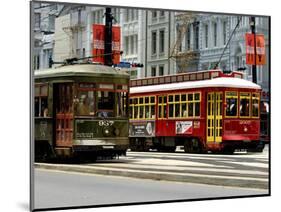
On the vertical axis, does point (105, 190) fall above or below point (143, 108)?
below

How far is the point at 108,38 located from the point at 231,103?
2870 millimetres

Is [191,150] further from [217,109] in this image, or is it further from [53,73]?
[53,73]

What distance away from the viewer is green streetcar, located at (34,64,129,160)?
13.5 meters

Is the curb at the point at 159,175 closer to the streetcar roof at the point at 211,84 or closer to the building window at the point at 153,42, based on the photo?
the streetcar roof at the point at 211,84

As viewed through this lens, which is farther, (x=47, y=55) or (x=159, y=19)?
(x=159, y=19)

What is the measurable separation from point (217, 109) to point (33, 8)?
13.6ft

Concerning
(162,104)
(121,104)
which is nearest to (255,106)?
(162,104)

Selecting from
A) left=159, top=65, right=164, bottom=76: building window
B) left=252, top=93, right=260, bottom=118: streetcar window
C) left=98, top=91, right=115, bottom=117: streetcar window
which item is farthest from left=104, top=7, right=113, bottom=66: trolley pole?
left=252, top=93, right=260, bottom=118: streetcar window

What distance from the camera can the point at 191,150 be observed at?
575 inches

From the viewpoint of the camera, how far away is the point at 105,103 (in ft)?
44.9

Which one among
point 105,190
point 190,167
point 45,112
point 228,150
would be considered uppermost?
point 45,112

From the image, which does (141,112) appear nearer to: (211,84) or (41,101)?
(211,84)

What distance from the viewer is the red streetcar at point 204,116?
14.7 m
